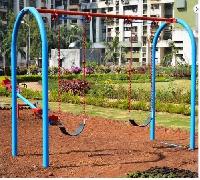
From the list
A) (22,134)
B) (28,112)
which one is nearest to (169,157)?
(22,134)

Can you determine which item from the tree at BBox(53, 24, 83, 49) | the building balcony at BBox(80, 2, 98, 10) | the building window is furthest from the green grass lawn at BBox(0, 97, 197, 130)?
the building balcony at BBox(80, 2, 98, 10)

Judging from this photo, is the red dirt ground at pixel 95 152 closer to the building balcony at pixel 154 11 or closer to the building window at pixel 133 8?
the building balcony at pixel 154 11

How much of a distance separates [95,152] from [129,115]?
6.24 metres

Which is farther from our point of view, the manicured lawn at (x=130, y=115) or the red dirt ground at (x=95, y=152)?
the manicured lawn at (x=130, y=115)

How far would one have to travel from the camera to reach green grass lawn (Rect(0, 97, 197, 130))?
42.5ft

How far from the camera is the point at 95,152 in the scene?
8734 millimetres

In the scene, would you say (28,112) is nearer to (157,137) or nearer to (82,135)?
(82,135)

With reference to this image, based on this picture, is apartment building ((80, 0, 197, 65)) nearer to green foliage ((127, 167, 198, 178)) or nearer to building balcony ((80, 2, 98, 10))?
building balcony ((80, 2, 98, 10))

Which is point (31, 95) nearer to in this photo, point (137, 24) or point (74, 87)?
point (74, 87)

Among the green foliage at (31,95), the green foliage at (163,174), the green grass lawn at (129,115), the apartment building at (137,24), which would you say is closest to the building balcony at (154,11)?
the apartment building at (137,24)

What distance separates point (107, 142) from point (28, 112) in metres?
5.90

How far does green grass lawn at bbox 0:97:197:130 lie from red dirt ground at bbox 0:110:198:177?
123 cm

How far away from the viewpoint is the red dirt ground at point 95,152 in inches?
287

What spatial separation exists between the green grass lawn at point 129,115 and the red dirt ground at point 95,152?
4.05 ft
